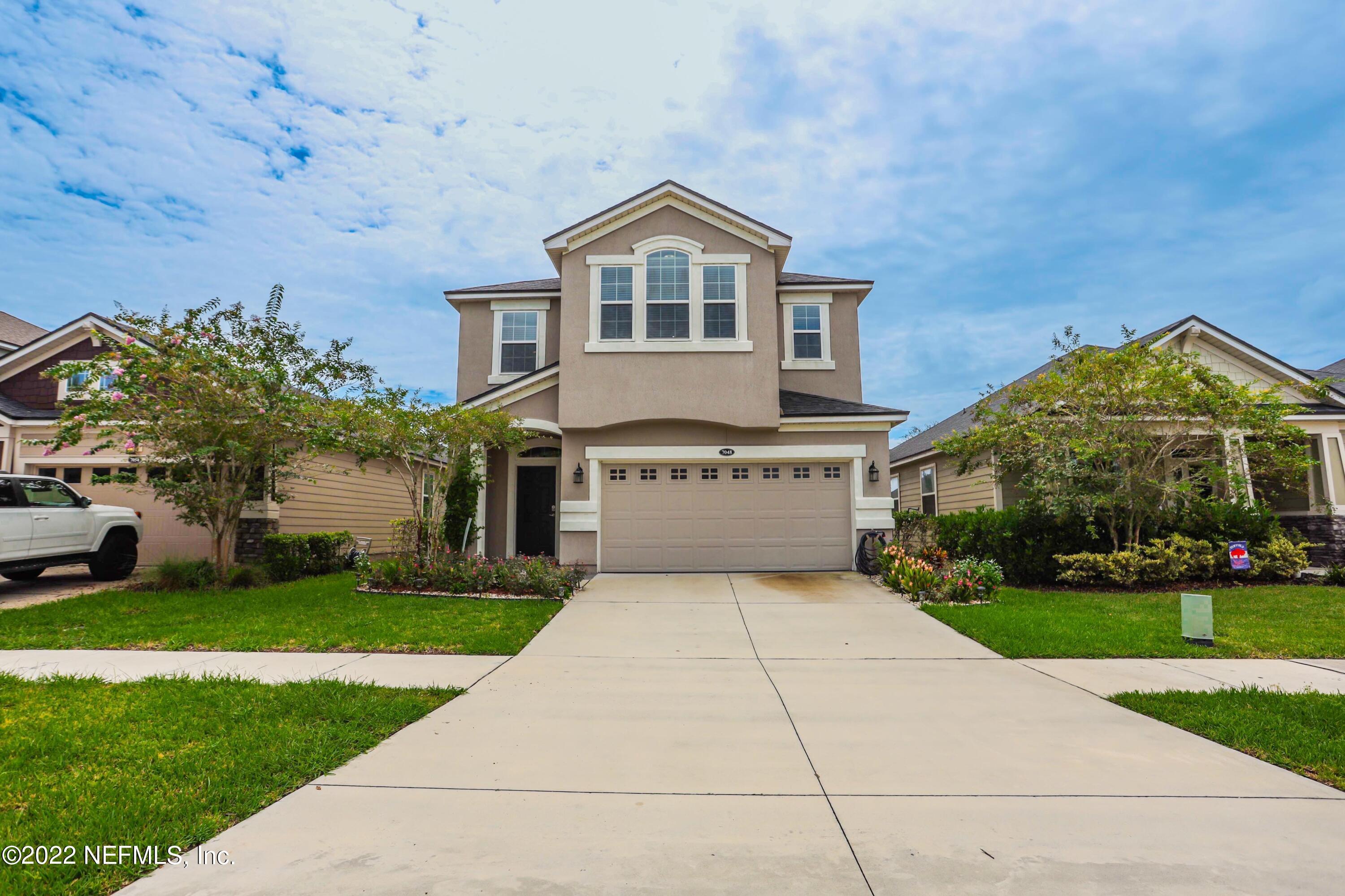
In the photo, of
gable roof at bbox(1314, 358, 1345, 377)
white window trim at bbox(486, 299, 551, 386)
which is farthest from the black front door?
gable roof at bbox(1314, 358, 1345, 377)

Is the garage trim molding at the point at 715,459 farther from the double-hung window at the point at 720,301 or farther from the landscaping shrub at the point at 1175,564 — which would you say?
the landscaping shrub at the point at 1175,564

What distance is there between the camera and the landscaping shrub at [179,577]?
11.4 metres

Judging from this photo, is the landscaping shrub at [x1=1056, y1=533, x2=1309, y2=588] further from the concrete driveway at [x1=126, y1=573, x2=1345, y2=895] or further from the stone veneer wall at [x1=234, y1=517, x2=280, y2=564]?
the stone veneer wall at [x1=234, y1=517, x2=280, y2=564]

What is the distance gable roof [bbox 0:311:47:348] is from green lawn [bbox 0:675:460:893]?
18421mm

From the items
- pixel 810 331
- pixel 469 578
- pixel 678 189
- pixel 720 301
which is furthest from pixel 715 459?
pixel 678 189

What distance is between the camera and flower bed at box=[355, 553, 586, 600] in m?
10.5

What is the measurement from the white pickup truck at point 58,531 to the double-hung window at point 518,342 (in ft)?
25.6

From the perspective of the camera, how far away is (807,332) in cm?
1571

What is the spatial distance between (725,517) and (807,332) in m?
5.10

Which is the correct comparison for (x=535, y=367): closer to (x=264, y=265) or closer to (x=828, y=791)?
(x=264, y=265)

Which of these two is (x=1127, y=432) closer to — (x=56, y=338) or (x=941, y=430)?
(x=941, y=430)

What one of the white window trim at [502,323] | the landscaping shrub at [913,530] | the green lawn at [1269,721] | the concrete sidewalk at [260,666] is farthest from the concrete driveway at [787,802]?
the white window trim at [502,323]

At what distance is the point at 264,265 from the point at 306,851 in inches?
707

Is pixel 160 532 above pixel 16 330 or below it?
below
